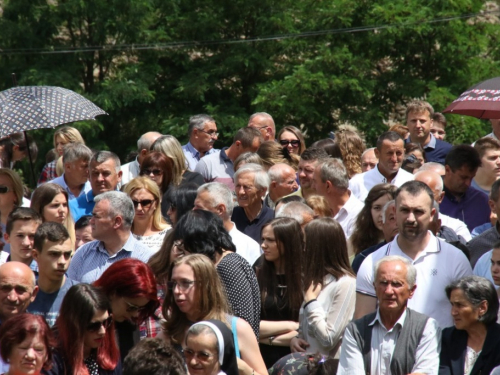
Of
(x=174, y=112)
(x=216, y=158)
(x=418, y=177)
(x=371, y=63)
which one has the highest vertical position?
(x=418, y=177)

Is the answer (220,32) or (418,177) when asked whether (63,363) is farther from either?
(220,32)

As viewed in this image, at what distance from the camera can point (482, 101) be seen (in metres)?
9.02

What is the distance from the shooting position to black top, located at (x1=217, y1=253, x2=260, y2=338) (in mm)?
6014

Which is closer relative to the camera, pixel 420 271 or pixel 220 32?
pixel 420 271

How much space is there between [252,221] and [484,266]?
Result: 2.36 meters

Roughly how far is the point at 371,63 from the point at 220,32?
289 centimetres

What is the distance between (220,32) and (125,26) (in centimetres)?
181

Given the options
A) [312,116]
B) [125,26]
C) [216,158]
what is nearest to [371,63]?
[312,116]

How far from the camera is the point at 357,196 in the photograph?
9.41m

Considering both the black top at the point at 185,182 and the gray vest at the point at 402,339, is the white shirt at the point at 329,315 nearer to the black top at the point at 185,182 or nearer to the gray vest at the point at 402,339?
the gray vest at the point at 402,339

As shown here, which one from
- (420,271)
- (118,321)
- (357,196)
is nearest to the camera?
(118,321)

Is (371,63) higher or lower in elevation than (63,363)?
lower

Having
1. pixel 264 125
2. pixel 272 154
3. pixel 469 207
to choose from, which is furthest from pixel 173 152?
pixel 469 207

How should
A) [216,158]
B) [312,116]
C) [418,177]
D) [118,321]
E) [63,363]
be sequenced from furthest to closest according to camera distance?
1. [312,116]
2. [216,158]
3. [418,177]
4. [118,321]
5. [63,363]
